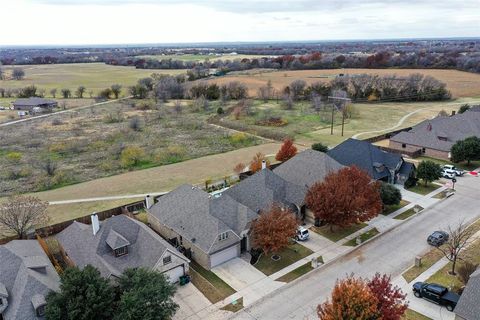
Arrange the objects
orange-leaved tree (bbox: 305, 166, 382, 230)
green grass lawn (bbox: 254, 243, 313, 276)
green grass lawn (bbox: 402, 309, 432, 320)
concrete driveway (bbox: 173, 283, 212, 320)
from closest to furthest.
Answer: green grass lawn (bbox: 402, 309, 432, 320) → concrete driveway (bbox: 173, 283, 212, 320) → green grass lawn (bbox: 254, 243, 313, 276) → orange-leaved tree (bbox: 305, 166, 382, 230)

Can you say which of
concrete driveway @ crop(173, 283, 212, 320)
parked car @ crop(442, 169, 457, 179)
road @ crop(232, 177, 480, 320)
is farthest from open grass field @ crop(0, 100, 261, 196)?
road @ crop(232, 177, 480, 320)

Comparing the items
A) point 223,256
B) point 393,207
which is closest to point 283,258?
point 223,256

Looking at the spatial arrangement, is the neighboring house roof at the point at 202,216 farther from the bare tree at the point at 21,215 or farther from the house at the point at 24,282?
the bare tree at the point at 21,215

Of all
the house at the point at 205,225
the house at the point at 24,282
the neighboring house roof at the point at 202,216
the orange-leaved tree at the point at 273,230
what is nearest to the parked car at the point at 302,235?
the orange-leaved tree at the point at 273,230

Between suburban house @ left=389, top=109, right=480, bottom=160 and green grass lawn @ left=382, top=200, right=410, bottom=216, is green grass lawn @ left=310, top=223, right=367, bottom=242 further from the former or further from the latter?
suburban house @ left=389, top=109, right=480, bottom=160

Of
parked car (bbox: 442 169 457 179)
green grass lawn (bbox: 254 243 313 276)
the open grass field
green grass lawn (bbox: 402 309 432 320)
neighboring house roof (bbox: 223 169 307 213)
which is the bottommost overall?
the open grass field

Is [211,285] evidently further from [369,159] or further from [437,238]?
[369,159]
